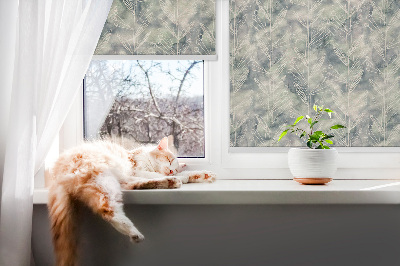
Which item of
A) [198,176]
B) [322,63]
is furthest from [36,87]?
[322,63]

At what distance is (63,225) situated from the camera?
45.9 inches

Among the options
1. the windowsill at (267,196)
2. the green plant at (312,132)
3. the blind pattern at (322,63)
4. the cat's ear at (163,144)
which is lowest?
the windowsill at (267,196)

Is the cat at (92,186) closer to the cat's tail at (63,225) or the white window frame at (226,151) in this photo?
the cat's tail at (63,225)

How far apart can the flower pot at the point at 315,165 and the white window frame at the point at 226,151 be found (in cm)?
19

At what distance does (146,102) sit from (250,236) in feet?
2.53

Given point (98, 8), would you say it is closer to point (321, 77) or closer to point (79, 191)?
point (79, 191)

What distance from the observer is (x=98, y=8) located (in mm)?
1361

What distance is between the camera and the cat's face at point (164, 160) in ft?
4.79

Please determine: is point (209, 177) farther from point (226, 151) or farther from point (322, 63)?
point (322, 63)

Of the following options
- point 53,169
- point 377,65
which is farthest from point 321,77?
point 53,169

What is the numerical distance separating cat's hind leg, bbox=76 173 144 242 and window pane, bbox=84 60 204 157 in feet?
1.50

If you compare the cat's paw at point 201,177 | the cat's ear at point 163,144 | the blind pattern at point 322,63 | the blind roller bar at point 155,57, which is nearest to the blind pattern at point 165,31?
the blind roller bar at point 155,57

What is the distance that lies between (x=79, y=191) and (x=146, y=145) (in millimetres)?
477

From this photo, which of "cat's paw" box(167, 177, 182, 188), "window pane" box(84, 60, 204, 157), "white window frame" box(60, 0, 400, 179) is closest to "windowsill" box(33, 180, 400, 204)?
"cat's paw" box(167, 177, 182, 188)
